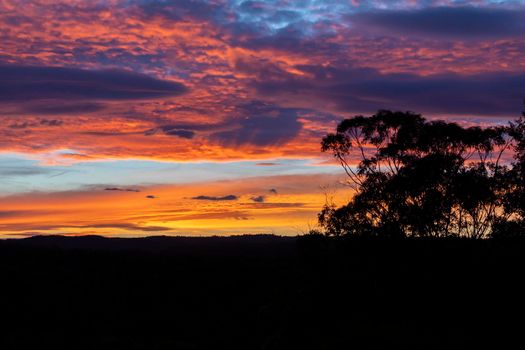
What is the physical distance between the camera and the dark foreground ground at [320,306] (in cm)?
3161

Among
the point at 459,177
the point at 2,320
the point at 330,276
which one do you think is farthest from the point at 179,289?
the point at 459,177

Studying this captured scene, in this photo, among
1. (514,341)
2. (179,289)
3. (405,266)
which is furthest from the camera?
(179,289)

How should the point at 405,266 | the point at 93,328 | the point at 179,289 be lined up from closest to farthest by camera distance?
the point at 405,266 < the point at 93,328 < the point at 179,289

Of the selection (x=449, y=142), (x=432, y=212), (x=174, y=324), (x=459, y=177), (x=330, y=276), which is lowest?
(x=174, y=324)

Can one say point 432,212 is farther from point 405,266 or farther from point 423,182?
point 405,266

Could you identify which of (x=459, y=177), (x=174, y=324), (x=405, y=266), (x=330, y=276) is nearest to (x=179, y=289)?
(x=174, y=324)

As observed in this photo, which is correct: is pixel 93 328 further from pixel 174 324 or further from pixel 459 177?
pixel 459 177

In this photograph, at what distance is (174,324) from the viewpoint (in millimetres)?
46688

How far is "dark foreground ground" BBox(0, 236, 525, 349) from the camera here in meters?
31.6

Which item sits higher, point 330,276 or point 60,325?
point 330,276

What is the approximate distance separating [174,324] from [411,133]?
25.8 m

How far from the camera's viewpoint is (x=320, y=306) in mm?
39281

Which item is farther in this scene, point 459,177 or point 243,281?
point 243,281

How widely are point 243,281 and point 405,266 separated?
29.0m
